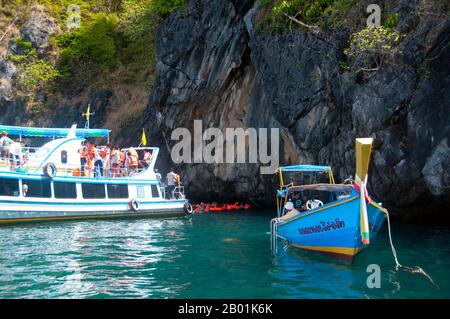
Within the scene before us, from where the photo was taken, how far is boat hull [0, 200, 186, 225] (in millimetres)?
21250

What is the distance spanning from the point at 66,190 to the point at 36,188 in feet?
5.20

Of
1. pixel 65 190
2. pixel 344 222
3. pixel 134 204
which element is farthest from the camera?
pixel 134 204

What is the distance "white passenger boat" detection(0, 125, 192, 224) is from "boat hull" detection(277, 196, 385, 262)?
13309 mm

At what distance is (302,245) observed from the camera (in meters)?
14.6

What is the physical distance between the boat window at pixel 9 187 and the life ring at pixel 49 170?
1.43 metres

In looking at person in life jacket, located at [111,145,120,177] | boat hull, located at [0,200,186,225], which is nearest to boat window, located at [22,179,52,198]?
boat hull, located at [0,200,186,225]

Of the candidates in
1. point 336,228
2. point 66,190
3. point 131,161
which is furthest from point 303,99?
point 66,190

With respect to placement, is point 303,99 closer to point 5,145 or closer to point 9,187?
point 9,187

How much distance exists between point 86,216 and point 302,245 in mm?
13524

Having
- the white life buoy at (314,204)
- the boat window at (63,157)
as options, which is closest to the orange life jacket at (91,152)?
the boat window at (63,157)

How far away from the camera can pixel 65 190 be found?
23.7m

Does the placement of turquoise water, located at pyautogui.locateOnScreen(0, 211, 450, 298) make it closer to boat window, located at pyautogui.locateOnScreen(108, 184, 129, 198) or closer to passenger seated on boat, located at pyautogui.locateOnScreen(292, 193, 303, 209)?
passenger seated on boat, located at pyautogui.locateOnScreen(292, 193, 303, 209)

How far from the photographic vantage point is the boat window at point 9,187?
2138cm

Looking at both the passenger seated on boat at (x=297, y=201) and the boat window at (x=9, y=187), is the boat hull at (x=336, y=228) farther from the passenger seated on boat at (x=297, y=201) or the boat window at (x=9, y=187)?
the boat window at (x=9, y=187)
